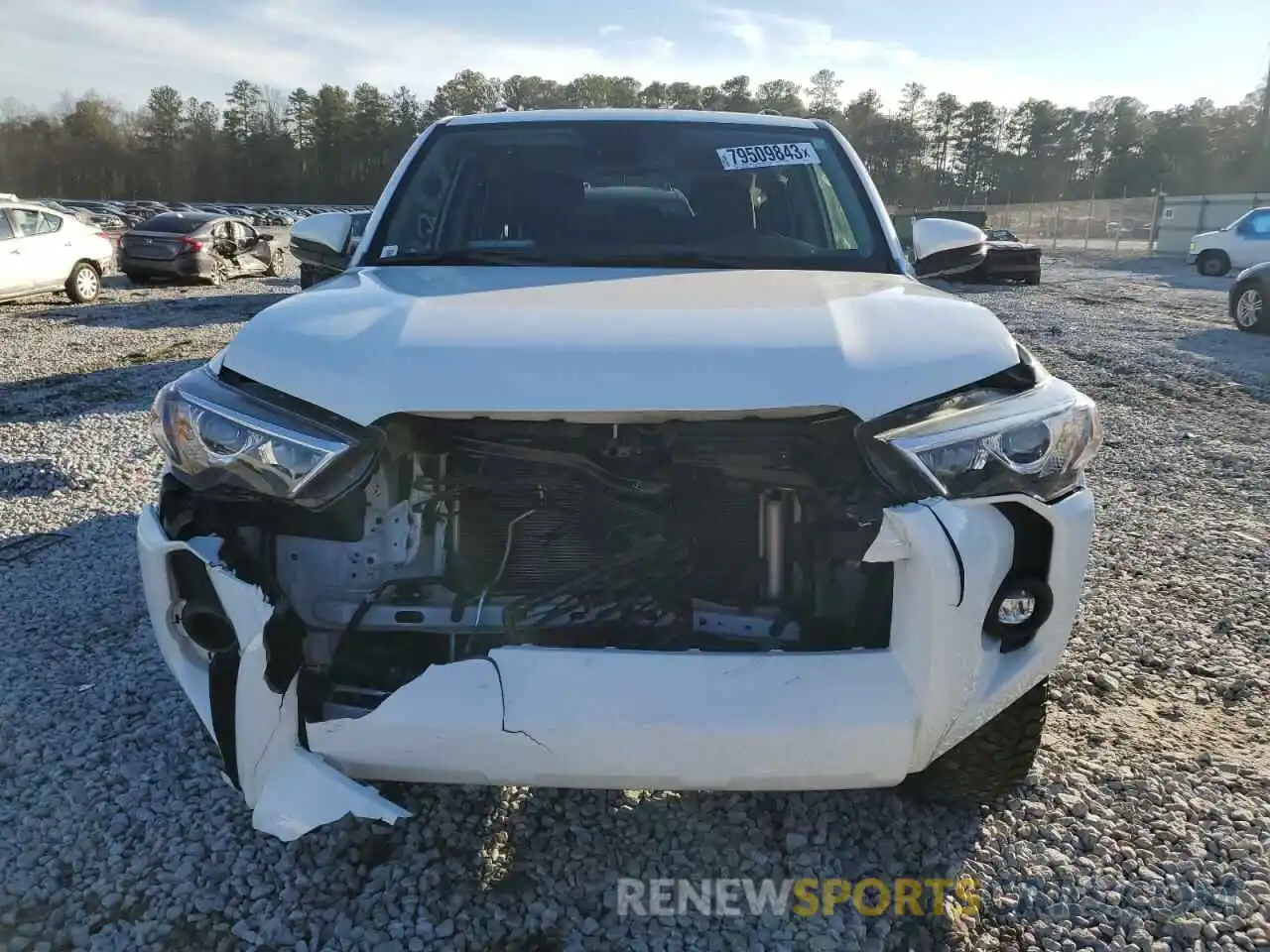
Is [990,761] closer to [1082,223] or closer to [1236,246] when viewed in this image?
[1236,246]

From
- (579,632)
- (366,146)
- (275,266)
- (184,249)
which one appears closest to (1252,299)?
(579,632)

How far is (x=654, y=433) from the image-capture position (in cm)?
183

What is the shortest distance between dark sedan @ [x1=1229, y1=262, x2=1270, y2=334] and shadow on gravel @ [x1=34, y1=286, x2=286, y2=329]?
13341 millimetres

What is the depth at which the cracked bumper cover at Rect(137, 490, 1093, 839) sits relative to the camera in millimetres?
1582

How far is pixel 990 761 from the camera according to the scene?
82.0 inches

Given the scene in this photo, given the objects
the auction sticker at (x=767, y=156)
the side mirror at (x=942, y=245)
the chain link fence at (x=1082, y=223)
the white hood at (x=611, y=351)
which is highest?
the chain link fence at (x=1082, y=223)

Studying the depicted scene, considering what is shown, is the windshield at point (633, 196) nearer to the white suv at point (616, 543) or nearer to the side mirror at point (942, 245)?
the side mirror at point (942, 245)

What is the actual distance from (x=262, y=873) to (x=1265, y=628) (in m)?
3.57

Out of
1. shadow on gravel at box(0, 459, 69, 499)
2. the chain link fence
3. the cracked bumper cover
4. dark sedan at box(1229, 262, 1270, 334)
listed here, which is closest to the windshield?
the cracked bumper cover

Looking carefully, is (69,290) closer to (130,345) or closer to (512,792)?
(130,345)

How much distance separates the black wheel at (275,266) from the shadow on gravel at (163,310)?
11.6 ft

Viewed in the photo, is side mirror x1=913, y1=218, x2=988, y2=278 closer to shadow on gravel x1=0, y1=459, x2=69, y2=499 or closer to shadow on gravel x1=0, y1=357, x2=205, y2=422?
shadow on gravel x1=0, y1=459, x2=69, y2=499

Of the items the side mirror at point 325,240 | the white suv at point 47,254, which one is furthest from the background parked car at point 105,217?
the side mirror at point 325,240

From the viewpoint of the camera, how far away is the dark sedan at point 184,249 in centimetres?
1658
